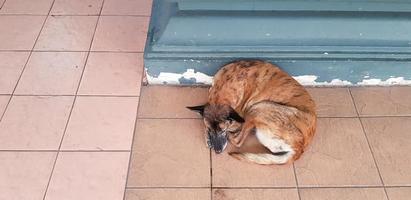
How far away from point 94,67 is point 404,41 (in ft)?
5.95

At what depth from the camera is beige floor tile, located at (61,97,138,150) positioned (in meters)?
2.02

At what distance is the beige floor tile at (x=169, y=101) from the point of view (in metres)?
2.18

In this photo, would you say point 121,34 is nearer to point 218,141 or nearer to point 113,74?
point 113,74

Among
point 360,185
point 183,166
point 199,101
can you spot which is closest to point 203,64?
point 199,101


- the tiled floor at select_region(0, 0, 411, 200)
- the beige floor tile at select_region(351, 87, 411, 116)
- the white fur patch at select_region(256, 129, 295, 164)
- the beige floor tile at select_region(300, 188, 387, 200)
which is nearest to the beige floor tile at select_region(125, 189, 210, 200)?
the tiled floor at select_region(0, 0, 411, 200)

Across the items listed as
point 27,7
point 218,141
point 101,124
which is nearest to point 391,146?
Answer: point 218,141

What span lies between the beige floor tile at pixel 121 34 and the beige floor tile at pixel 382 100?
1.38 metres

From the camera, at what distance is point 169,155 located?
1.98 meters

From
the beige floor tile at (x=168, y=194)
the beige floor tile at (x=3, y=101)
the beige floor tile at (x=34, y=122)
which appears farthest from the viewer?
the beige floor tile at (x=3, y=101)

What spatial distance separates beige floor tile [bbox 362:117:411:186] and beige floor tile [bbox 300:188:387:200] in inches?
3.7

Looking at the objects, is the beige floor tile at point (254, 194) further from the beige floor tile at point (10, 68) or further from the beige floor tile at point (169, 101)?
the beige floor tile at point (10, 68)

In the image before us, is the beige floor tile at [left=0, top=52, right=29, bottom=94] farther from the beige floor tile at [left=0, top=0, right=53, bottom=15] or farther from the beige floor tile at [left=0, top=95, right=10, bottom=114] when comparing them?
the beige floor tile at [left=0, top=0, right=53, bottom=15]

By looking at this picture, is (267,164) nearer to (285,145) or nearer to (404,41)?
(285,145)

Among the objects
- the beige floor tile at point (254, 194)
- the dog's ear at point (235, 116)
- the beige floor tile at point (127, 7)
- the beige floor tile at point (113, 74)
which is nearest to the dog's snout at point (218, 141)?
the dog's ear at point (235, 116)
